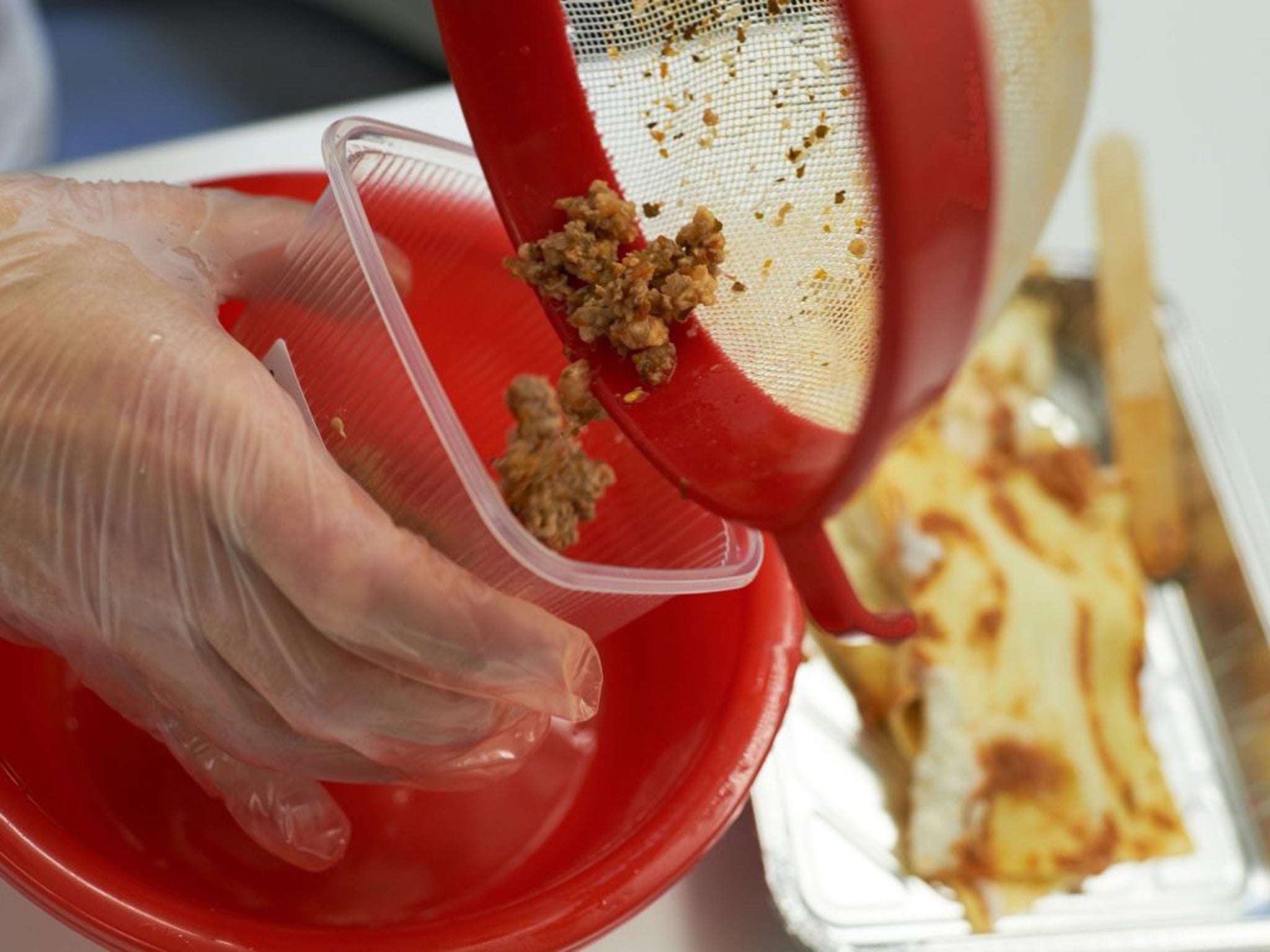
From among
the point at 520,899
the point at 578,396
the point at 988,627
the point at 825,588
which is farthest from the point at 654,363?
the point at 988,627

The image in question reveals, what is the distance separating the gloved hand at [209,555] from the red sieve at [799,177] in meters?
0.15

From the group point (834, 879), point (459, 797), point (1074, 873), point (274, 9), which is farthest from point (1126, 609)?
point (274, 9)

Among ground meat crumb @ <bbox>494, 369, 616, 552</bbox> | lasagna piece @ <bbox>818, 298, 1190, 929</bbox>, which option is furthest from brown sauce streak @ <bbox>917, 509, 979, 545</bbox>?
ground meat crumb @ <bbox>494, 369, 616, 552</bbox>

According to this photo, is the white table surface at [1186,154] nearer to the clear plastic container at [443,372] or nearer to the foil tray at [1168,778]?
the foil tray at [1168,778]

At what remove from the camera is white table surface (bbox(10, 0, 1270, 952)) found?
107 cm

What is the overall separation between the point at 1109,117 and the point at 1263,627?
650mm

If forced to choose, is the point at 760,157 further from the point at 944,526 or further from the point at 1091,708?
the point at 1091,708

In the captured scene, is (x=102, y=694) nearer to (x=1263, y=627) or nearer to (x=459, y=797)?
(x=459, y=797)

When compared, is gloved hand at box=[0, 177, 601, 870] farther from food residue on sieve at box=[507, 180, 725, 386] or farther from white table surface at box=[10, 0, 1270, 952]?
white table surface at box=[10, 0, 1270, 952]

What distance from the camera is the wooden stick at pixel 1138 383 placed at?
1.02m

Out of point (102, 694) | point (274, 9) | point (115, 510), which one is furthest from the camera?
point (274, 9)

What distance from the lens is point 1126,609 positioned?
38.1 inches

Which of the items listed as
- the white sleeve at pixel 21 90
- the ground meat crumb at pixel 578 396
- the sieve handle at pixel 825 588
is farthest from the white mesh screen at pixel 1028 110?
the white sleeve at pixel 21 90

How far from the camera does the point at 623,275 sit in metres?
0.65
